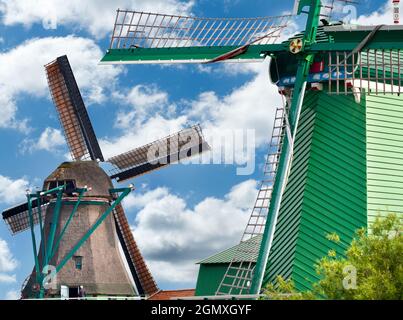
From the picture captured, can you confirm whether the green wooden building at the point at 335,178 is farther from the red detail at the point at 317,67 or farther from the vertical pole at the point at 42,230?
the vertical pole at the point at 42,230

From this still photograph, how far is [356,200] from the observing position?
874 inches

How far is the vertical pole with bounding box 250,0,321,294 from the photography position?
21656 millimetres

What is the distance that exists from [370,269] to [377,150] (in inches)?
240

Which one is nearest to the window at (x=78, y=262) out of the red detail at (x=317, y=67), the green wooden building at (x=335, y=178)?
the green wooden building at (x=335, y=178)

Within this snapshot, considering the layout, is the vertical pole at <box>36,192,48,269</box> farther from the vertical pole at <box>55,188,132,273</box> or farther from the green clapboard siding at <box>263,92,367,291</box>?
the green clapboard siding at <box>263,92,367,291</box>

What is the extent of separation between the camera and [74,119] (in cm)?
3584

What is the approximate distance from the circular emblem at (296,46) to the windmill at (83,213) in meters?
11.7

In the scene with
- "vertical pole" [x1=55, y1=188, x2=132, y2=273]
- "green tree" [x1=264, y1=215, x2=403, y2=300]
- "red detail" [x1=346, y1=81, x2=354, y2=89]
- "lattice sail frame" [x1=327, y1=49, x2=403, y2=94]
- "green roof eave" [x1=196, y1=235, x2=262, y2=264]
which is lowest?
"green tree" [x1=264, y1=215, x2=403, y2=300]

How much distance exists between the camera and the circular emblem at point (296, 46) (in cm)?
2259

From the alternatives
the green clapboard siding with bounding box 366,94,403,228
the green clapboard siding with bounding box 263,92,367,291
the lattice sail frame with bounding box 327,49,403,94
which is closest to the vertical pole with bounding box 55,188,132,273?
the green clapboard siding with bounding box 263,92,367,291

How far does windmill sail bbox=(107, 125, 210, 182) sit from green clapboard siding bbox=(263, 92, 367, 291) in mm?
11090

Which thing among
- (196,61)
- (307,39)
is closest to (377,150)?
(307,39)

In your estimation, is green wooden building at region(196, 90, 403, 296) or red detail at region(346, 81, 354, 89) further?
red detail at region(346, 81, 354, 89)

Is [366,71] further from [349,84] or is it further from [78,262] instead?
[78,262]
